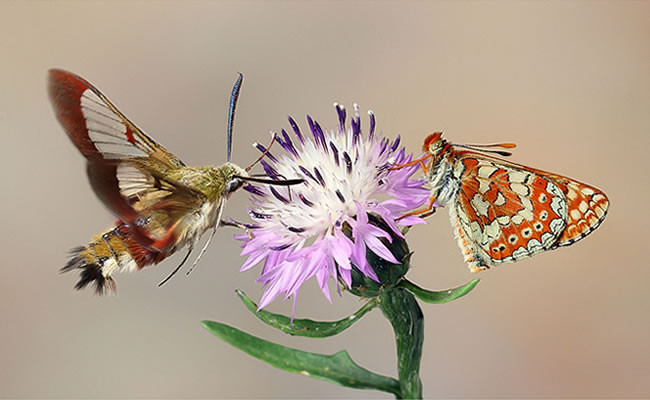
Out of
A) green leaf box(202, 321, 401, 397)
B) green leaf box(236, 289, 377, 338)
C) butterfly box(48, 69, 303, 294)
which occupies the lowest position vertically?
green leaf box(202, 321, 401, 397)

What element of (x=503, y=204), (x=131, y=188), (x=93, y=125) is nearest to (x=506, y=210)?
(x=503, y=204)

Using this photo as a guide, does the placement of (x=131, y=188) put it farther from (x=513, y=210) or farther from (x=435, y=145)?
(x=513, y=210)

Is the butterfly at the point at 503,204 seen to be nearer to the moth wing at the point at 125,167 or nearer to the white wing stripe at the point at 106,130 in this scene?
the moth wing at the point at 125,167

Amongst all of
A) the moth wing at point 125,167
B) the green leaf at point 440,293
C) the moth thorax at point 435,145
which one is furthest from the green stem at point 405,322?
the moth wing at point 125,167

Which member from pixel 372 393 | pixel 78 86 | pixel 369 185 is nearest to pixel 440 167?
pixel 369 185

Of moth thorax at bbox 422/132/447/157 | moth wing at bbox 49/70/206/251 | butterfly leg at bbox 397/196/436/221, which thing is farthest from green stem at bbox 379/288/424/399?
moth wing at bbox 49/70/206/251

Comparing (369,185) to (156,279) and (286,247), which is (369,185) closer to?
(286,247)

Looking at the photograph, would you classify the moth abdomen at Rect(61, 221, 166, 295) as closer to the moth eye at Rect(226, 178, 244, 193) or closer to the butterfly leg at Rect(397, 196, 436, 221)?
the moth eye at Rect(226, 178, 244, 193)
